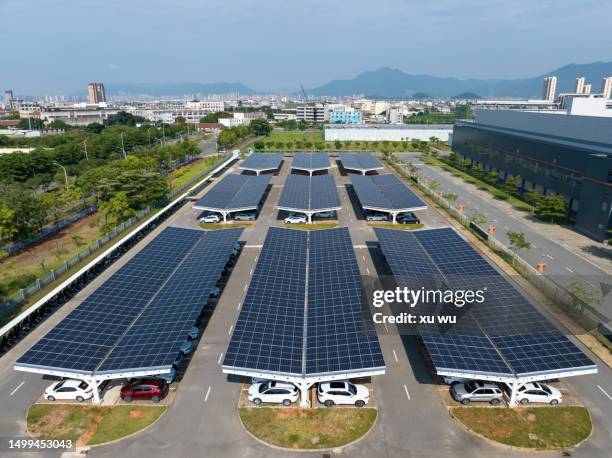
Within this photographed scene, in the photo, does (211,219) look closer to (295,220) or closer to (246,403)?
(295,220)

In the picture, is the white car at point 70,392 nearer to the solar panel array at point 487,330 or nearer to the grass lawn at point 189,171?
the solar panel array at point 487,330

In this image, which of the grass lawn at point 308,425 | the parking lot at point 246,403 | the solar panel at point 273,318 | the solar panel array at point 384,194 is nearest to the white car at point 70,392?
the parking lot at point 246,403

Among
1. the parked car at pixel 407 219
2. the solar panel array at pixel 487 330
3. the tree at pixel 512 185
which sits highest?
the tree at pixel 512 185

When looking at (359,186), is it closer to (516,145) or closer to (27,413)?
(516,145)

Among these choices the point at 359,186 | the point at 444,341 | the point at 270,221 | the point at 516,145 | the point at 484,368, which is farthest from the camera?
the point at 516,145

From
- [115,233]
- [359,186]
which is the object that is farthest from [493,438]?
[359,186]
